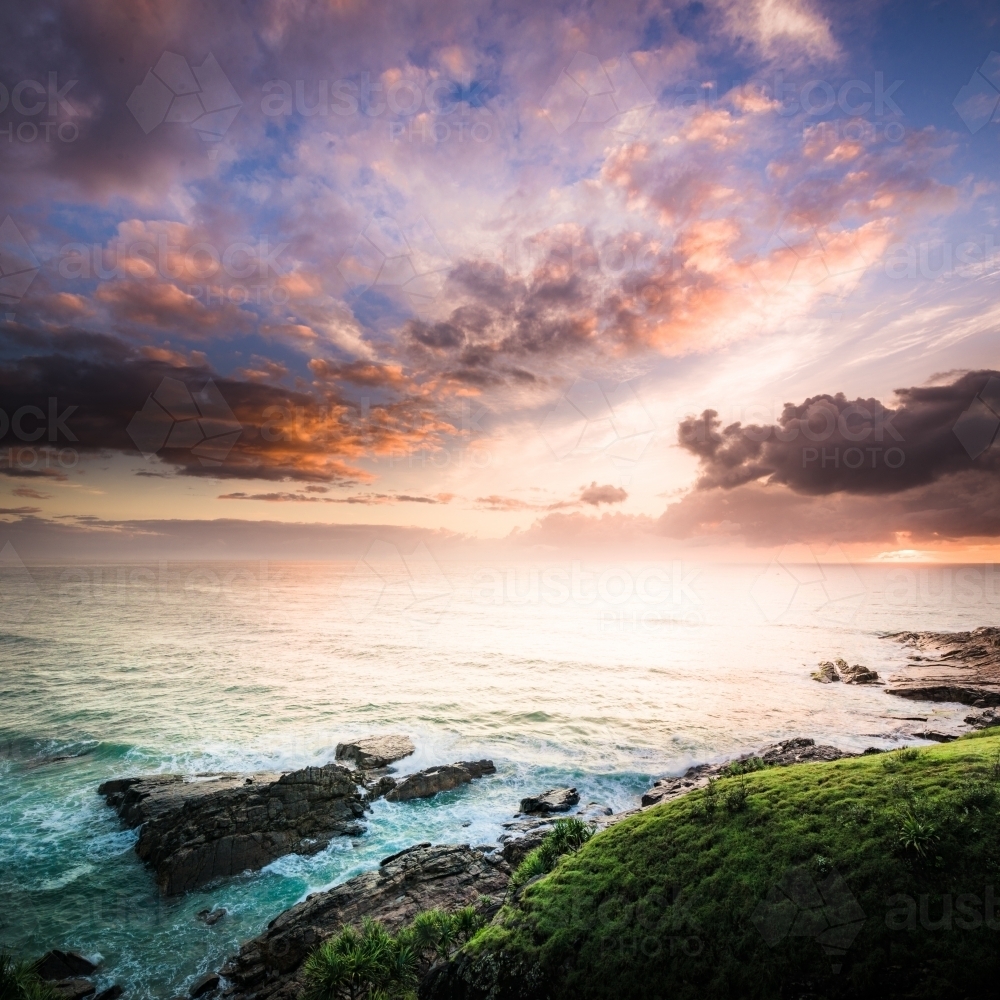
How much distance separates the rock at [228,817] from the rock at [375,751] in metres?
3.49

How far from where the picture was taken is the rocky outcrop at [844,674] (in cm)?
4391

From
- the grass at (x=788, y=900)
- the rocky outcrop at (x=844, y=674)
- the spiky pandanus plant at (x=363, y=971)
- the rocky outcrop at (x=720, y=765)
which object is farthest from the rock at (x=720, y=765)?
the rocky outcrop at (x=844, y=674)

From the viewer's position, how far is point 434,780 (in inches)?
953

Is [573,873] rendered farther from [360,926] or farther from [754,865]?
[360,926]

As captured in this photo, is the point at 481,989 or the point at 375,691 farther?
the point at 375,691

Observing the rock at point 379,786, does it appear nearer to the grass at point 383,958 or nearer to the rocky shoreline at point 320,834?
the rocky shoreline at point 320,834

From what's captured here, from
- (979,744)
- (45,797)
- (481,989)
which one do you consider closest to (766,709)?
(979,744)

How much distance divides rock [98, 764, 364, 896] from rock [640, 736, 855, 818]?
13.4 m

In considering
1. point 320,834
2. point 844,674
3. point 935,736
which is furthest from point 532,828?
point 844,674

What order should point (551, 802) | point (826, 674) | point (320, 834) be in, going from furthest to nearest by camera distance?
1. point (826, 674)
2. point (551, 802)
3. point (320, 834)

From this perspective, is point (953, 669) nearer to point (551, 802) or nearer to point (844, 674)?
point (844, 674)

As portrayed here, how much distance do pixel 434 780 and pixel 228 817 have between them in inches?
361

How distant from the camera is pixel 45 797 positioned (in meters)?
22.9

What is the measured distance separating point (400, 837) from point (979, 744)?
19329mm
